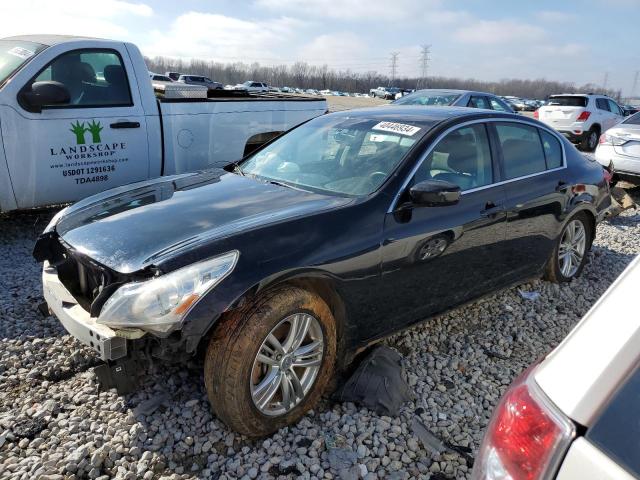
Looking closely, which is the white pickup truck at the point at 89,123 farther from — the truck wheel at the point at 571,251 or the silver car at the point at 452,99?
the silver car at the point at 452,99

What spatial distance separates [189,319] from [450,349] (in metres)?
2.12

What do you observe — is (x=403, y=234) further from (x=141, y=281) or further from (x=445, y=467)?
(x=141, y=281)

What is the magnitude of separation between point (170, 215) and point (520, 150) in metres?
2.80

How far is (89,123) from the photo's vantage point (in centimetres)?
510

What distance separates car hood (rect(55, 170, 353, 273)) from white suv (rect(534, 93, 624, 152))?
14234 millimetres

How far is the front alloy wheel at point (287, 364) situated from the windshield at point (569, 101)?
1574cm

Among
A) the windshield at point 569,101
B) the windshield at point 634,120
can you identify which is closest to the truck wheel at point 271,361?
the windshield at point 634,120

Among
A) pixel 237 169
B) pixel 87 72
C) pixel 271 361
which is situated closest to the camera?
pixel 271 361

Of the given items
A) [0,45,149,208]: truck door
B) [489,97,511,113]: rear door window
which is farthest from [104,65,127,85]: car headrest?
[489,97,511,113]: rear door window

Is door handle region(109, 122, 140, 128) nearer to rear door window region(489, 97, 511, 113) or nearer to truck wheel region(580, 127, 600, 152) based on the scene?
rear door window region(489, 97, 511, 113)

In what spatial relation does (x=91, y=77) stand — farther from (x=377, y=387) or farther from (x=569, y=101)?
(x=569, y=101)

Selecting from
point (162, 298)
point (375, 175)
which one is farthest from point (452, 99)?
point (162, 298)

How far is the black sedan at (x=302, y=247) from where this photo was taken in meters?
2.39

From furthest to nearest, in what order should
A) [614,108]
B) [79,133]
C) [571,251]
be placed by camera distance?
1. [614,108]
2. [79,133]
3. [571,251]
